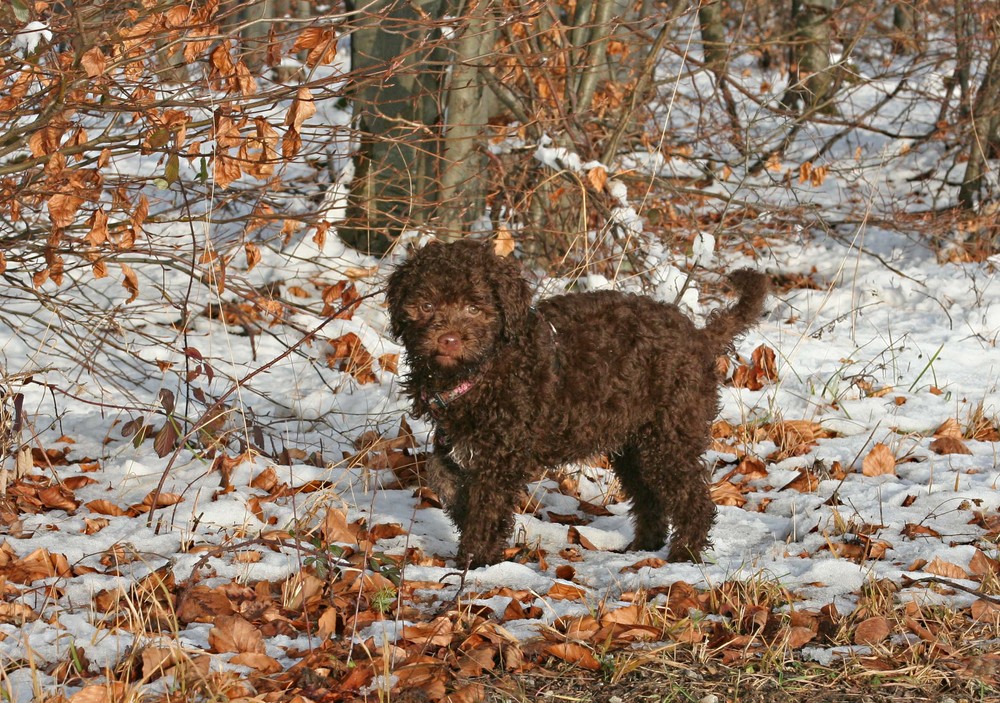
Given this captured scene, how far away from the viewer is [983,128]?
31.3 ft

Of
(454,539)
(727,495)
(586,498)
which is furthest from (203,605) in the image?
(727,495)

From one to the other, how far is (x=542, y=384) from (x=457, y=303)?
0.53 meters

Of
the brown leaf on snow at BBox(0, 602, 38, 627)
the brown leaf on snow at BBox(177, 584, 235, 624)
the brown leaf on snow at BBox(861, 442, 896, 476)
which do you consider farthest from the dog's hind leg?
the brown leaf on snow at BBox(0, 602, 38, 627)

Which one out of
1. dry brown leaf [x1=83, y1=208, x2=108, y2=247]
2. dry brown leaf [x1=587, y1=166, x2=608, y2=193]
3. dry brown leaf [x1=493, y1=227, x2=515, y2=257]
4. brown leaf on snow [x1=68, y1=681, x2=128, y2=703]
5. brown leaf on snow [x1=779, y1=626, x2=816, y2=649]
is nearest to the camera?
brown leaf on snow [x1=68, y1=681, x2=128, y2=703]

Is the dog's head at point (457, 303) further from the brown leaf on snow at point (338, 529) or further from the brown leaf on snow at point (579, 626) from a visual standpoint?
the brown leaf on snow at point (579, 626)

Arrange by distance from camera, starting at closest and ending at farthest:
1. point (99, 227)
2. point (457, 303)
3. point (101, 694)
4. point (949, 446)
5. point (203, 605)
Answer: point (101, 694), point (203, 605), point (457, 303), point (99, 227), point (949, 446)

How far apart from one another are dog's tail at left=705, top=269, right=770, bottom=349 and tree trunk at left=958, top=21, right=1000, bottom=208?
5.40 metres

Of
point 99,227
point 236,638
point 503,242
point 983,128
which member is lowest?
point 236,638

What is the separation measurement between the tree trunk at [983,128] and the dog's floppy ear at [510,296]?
6421 mm

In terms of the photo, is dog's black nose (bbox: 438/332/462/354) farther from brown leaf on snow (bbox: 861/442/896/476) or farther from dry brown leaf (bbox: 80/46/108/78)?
brown leaf on snow (bbox: 861/442/896/476)

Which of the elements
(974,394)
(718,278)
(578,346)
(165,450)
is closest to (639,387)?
(578,346)

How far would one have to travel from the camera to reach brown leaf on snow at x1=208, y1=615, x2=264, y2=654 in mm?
3363

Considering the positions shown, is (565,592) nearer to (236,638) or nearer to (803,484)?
(236,638)

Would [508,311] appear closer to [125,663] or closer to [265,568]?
[265,568]
